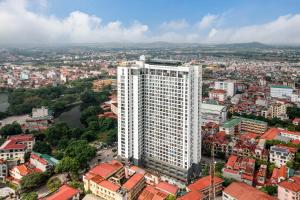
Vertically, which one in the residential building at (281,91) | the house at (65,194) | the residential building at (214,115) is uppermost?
the residential building at (281,91)

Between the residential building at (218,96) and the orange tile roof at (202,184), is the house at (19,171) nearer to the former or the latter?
the orange tile roof at (202,184)

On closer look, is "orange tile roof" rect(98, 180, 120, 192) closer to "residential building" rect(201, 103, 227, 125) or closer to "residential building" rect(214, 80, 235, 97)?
"residential building" rect(201, 103, 227, 125)

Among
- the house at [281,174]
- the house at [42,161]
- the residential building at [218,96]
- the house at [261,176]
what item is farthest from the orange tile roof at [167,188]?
the residential building at [218,96]

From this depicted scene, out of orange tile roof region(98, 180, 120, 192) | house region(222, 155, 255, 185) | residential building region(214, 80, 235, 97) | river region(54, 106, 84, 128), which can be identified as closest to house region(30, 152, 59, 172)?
Answer: orange tile roof region(98, 180, 120, 192)

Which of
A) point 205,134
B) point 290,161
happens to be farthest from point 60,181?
point 290,161

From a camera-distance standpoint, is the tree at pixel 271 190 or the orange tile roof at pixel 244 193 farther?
the tree at pixel 271 190

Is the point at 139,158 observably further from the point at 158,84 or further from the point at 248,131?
the point at 248,131

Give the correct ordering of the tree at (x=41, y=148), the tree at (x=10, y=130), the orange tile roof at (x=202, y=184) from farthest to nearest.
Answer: the tree at (x=10, y=130) → the tree at (x=41, y=148) → the orange tile roof at (x=202, y=184)
